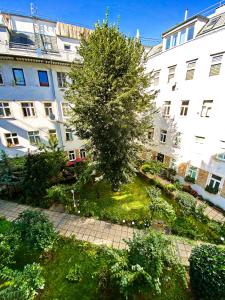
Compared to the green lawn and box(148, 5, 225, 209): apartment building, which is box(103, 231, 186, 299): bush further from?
box(148, 5, 225, 209): apartment building

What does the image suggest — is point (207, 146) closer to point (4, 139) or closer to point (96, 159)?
point (96, 159)

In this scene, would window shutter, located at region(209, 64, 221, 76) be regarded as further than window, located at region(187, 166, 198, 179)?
No

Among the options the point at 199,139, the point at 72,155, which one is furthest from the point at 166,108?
the point at 72,155

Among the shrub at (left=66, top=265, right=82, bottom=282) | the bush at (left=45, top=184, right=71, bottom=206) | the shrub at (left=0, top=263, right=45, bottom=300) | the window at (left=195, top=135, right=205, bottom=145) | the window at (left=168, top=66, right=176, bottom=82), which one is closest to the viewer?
the shrub at (left=0, top=263, right=45, bottom=300)

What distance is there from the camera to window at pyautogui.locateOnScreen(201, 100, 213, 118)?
36.0ft

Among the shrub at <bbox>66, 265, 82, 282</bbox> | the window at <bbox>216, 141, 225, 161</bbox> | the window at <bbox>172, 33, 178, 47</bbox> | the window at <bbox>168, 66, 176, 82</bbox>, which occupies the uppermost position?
the window at <bbox>172, 33, 178, 47</bbox>

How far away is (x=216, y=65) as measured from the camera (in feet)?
33.3

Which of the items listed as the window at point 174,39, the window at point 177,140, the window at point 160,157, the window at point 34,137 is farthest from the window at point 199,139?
the window at point 34,137

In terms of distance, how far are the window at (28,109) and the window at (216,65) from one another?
1475cm

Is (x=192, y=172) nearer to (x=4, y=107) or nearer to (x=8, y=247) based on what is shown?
(x=8, y=247)

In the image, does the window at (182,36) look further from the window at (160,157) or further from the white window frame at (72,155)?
the white window frame at (72,155)

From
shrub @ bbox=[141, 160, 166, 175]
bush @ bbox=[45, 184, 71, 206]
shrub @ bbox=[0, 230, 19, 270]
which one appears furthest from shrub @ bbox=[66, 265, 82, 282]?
shrub @ bbox=[141, 160, 166, 175]

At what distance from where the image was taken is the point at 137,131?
9.88m

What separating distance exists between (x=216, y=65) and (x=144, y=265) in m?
12.6
